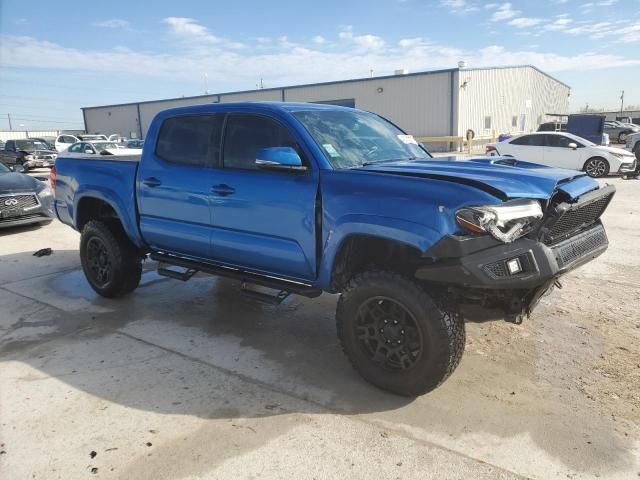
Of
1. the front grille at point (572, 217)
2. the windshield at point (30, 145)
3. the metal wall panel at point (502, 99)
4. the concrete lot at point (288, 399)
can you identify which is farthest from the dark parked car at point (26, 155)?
the metal wall panel at point (502, 99)

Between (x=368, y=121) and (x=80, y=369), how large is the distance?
10.2 feet

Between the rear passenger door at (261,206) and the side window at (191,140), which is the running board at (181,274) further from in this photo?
the side window at (191,140)

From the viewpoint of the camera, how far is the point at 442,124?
32281mm

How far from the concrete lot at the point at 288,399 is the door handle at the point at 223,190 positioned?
1266mm

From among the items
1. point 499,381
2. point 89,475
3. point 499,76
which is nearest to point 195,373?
point 89,475

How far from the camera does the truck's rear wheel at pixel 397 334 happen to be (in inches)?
120

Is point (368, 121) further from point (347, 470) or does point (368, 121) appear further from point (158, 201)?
point (347, 470)

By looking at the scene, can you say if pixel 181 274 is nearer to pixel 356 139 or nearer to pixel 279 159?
pixel 279 159

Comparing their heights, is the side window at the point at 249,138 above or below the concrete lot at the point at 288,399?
above

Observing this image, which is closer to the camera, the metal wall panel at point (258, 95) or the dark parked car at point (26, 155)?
the dark parked car at point (26, 155)

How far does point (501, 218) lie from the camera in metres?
2.83

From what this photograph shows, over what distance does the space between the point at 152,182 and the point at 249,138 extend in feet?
3.90

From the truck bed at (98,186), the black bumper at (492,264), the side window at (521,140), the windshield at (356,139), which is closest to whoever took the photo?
the black bumper at (492,264)

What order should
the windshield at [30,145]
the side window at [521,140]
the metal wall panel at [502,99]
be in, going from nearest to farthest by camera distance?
the side window at [521,140] < the windshield at [30,145] < the metal wall panel at [502,99]
